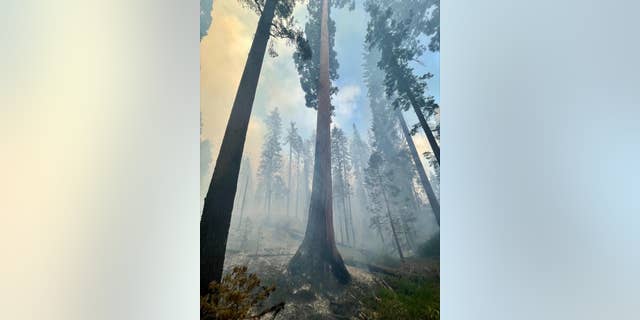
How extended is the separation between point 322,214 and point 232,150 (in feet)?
1.51

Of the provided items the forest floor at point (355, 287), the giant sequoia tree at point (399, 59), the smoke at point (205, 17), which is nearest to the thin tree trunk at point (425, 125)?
the giant sequoia tree at point (399, 59)

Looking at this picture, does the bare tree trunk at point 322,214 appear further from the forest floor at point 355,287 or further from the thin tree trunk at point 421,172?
the thin tree trunk at point 421,172

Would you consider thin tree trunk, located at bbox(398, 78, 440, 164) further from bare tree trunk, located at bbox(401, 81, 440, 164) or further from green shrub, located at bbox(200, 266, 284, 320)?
green shrub, located at bbox(200, 266, 284, 320)

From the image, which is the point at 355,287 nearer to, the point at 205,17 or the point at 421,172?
the point at 421,172

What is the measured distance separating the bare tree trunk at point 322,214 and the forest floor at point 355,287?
40 millimetres

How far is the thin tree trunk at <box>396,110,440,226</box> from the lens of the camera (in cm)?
142

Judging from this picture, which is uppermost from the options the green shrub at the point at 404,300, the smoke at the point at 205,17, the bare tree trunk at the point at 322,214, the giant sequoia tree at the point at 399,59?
the smoke at the point at 205,17

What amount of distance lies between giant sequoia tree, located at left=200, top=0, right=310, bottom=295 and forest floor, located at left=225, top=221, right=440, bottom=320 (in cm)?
8

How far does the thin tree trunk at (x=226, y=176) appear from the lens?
1.40 meters

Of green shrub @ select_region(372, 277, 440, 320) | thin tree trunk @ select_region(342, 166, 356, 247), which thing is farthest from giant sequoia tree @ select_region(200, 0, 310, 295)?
green shrub @ select_region(372, 277, 440, 320)

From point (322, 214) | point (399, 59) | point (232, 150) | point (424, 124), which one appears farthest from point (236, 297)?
point (399, 59)
